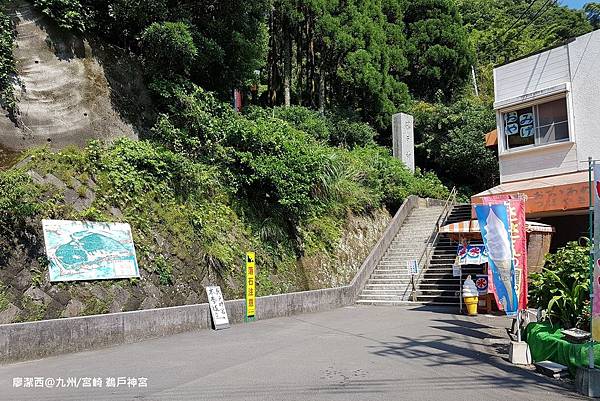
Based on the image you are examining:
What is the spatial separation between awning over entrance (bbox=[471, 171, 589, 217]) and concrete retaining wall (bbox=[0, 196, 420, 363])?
6.89 metres

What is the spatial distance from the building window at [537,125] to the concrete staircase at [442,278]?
469 cm

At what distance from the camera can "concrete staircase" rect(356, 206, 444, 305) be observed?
17547mm

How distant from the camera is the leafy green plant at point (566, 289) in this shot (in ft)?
24.3

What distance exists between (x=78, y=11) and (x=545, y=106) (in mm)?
15209

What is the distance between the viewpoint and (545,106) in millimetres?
16281

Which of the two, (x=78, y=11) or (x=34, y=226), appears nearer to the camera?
(x=34, y=226)

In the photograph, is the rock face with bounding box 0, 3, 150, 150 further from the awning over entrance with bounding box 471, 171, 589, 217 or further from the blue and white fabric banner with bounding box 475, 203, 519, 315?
the awning over entrance with bounding box 471, 171, 589, 217

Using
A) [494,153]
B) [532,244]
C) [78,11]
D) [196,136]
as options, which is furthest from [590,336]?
[494,153]

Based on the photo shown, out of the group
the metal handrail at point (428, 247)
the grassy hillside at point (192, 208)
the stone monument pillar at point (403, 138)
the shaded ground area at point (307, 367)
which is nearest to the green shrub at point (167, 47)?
the grassy hillside at point (192, 208)

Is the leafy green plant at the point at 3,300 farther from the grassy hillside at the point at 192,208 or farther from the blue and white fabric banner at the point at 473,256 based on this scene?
the blue and white fabric banner at the point at 473,256

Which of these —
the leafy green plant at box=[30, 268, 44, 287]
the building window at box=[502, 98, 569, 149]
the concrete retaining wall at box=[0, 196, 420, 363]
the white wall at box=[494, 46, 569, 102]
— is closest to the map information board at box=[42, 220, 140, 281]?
the leafy green plant at box=[30, 268, 44, 287]

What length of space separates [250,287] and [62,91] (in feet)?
25.2

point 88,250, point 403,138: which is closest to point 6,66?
point 88,250

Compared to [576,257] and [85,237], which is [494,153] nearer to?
[576,257]
